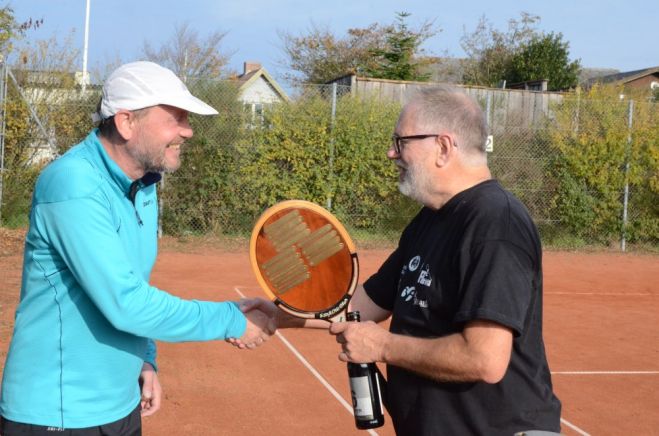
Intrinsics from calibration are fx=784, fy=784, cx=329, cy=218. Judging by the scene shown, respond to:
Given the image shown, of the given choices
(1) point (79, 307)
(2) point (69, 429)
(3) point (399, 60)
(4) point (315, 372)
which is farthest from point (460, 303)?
(3) point (399, 60)

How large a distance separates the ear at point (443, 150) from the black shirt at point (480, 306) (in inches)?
5.7

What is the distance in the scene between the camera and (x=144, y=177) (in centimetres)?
332

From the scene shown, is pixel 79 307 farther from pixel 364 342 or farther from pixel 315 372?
pixel 315 372

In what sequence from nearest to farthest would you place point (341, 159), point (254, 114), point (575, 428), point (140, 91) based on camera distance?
point (140, 91), point (575, 428), point (254, 114), point (341, 159)

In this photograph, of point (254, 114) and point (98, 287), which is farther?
point (254, 114)

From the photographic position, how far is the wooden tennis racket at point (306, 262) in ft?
11.3

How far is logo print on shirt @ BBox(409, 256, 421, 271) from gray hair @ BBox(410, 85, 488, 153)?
0.46m

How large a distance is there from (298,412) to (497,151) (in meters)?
12.8

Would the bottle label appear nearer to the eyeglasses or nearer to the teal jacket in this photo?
the teal jacket

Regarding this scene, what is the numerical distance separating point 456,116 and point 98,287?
1.47 meters

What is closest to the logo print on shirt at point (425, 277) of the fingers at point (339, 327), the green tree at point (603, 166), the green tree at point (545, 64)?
the fingers at point (339, 327)

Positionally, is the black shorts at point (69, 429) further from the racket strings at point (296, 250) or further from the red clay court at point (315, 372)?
the red clay court at point (315, 372)

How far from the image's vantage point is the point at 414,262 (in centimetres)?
308

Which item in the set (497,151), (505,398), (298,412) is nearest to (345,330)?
(505,398)
